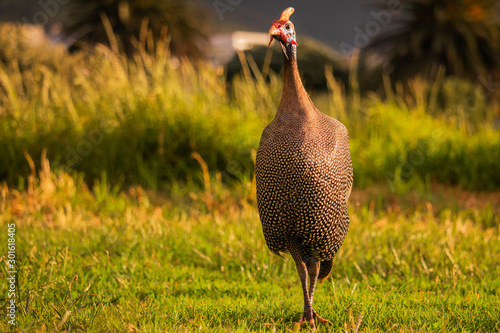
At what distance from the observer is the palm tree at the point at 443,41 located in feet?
36.6

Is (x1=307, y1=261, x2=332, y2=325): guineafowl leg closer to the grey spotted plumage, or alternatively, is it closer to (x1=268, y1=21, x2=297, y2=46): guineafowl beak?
the grey spotted plumage

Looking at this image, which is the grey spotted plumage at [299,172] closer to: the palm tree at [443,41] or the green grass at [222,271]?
the green grass at [222,271]

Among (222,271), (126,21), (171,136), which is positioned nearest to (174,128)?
(171,136)

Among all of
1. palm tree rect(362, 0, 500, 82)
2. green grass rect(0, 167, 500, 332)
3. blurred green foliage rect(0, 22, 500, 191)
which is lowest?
green grass rect(0, 167, 500, 332)

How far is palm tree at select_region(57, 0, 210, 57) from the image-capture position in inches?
451

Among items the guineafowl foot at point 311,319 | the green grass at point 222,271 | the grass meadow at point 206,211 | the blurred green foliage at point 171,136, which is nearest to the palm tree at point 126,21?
the grass meadow at point 206,211

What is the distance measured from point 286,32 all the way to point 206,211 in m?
3.03

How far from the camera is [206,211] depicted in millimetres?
5004

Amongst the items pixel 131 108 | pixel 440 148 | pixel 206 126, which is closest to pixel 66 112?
pixel 131 108

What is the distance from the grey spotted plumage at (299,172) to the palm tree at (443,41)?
371 inches

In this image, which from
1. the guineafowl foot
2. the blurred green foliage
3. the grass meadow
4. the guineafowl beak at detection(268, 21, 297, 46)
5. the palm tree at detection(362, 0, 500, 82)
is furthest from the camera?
the palm tree at detection(362, 0, 500, 82)

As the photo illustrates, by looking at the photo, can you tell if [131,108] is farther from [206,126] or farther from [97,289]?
[97,289]

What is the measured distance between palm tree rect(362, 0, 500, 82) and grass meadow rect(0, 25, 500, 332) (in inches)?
96.0

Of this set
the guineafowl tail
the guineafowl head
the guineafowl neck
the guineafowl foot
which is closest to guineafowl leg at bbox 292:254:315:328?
the guineafowl foot
